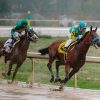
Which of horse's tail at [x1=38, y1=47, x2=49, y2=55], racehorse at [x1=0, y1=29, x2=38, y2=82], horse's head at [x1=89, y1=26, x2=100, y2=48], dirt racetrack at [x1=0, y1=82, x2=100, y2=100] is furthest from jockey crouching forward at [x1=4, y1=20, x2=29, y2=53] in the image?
horse's head at [x1=89, y1=26, x2=100, y2=48]

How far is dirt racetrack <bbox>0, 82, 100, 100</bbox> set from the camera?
1127 cm

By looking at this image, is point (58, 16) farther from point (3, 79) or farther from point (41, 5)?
point (3, 79)

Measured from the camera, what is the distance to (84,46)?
1294 centimetres

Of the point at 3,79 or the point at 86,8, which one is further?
the point at 86,8

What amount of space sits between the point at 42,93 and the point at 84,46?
65.4 inches

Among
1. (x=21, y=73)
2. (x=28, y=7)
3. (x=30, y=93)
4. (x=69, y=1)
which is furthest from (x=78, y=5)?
(x=30, y=93)

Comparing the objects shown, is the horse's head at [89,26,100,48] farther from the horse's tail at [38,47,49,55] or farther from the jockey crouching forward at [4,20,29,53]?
the jockey crouching forward at [4,20,29,53]

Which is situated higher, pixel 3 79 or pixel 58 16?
pixel 3 79

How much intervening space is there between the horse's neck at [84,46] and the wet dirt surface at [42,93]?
3.01 ft

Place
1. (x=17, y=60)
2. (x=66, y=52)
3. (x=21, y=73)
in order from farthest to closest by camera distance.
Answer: (x=21, y=73), (x=17, y=60), (x=66, y=52)

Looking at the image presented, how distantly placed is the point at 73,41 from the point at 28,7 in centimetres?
4367

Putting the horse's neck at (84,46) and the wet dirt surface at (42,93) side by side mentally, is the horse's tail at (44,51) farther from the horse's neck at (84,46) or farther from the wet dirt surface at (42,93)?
the horse's neck at (84,46)

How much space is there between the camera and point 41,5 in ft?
188

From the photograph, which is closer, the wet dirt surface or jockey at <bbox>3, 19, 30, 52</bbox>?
the wet dirt surface
